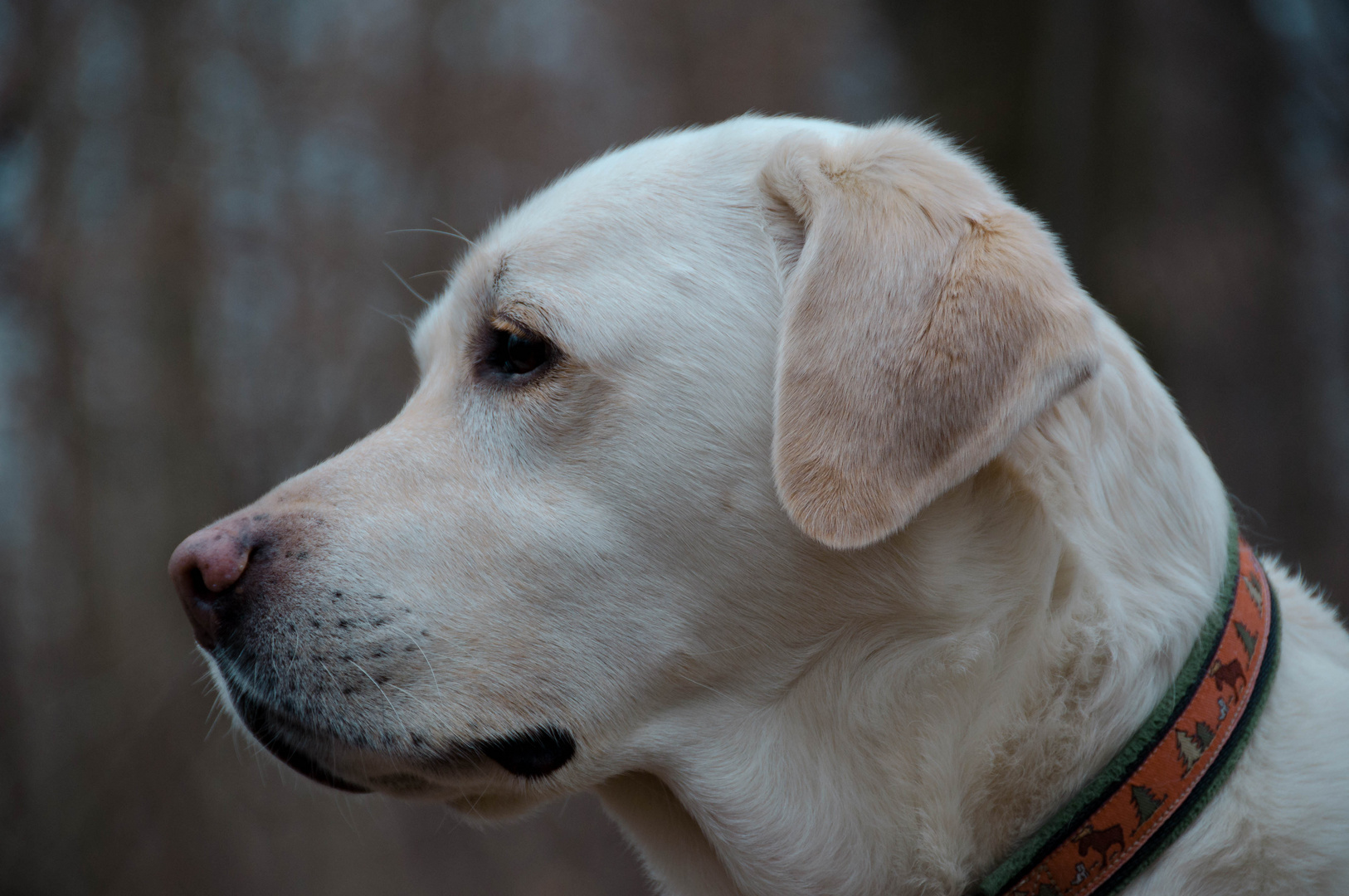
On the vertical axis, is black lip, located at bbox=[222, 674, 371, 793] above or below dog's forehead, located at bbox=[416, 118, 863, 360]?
below

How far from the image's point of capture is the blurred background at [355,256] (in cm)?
498

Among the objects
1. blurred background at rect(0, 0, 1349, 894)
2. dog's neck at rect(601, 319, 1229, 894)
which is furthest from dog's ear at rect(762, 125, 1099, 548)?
blurred background at rect(0, 0, 1349, 894)

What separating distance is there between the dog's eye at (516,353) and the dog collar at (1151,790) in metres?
1.31

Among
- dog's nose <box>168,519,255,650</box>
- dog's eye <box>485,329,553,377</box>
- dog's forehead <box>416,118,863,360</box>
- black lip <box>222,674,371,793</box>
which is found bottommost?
black lip <box>222,674,371,793</box>

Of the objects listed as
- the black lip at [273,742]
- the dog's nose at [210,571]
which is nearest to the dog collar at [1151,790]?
the black lip at [273,742]

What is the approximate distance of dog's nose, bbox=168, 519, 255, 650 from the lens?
1.74 m

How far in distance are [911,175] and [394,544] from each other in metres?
1.25

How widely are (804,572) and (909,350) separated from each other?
18.6 inches

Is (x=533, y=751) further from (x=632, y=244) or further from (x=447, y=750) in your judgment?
(x=632, y=244)

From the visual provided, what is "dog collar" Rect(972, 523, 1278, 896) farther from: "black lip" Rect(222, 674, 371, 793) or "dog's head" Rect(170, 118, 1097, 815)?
"black lip" Rect(222, 674, 371, 793)

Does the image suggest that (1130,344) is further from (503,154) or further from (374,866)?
(374,866)

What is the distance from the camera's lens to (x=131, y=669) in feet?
16.7

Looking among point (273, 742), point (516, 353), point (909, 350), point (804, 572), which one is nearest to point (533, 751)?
point (273, 742)

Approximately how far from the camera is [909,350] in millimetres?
1629
